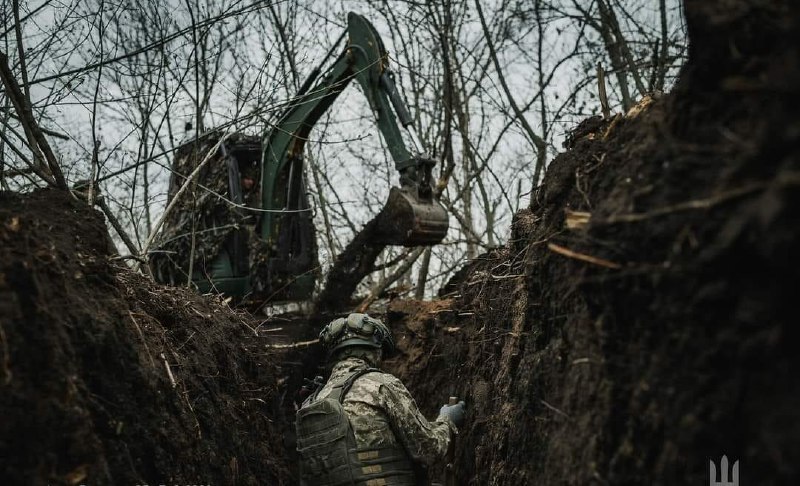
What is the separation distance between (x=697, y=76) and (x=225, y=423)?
4576mm

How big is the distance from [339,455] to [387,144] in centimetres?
487

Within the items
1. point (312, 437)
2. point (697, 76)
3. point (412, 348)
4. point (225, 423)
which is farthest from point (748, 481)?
point (412, 348)

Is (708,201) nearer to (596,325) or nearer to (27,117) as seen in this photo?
(596,325)

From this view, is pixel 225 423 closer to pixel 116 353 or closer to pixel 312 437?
pixel 312 437

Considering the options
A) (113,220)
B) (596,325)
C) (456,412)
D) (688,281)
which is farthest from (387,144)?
(688,281)

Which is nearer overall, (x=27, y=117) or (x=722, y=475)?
(x=722, y=475)

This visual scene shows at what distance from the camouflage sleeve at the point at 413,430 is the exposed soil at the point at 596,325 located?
458mm

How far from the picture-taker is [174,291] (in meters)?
7.24

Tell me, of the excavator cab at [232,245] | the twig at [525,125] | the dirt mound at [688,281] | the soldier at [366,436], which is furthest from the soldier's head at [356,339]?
the twig at [525,125]

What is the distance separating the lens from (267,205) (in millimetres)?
11508

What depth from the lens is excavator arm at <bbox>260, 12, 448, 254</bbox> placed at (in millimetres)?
9719

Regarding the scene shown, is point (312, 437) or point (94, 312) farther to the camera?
point (312, 437)

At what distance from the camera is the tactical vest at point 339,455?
243 inches

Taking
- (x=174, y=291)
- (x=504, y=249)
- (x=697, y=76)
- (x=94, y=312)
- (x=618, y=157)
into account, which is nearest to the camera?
(x=697, y=76)
